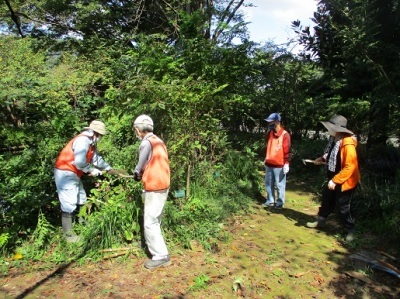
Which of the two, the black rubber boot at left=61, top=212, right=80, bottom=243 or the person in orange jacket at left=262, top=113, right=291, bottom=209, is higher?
the person in orange jacket at left=262, top=113, right=291, bottom=209

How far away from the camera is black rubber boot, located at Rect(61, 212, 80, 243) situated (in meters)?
4.34

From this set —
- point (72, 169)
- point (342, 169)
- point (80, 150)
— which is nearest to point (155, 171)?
point (80, 150)

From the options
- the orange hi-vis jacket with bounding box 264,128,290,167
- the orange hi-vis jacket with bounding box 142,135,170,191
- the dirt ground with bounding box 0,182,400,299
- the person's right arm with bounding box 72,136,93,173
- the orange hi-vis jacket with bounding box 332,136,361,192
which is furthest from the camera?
the orange hi-vis jacket with bounding box 264,128,290,167

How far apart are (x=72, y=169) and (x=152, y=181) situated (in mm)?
1243

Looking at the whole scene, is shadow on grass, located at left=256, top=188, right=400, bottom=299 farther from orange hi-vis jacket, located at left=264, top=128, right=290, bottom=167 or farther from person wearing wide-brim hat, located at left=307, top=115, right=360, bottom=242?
orange hi-vis jacket, located at left=264, top=128, right=290, bottom=167

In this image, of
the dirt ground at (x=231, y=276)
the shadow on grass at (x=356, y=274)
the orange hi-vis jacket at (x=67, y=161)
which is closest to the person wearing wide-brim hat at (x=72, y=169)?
the orange hi-vis jacket at (x=67, y=161)

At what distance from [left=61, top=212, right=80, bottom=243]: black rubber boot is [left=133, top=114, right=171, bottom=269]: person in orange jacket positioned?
3.72 ft

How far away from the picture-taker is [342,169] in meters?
4.69

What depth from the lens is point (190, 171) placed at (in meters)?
5.55

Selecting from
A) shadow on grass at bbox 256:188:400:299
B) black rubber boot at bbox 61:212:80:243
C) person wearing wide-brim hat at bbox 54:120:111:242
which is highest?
person wearing wide-brim hat at bbox 54:120:111:242

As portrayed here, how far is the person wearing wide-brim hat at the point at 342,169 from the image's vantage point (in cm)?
463

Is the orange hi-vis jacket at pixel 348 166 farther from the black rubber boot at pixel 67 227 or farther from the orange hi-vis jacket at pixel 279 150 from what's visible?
the black rubber boot at pixel 67 227

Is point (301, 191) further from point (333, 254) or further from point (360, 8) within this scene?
point (360, 8)

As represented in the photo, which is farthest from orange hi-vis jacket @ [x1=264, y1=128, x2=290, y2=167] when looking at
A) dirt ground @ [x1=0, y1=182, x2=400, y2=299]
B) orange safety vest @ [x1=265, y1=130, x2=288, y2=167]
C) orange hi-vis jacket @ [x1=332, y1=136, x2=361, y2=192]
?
dirt ground @ [x1=0, y1=182, x2=400, y2=299]
